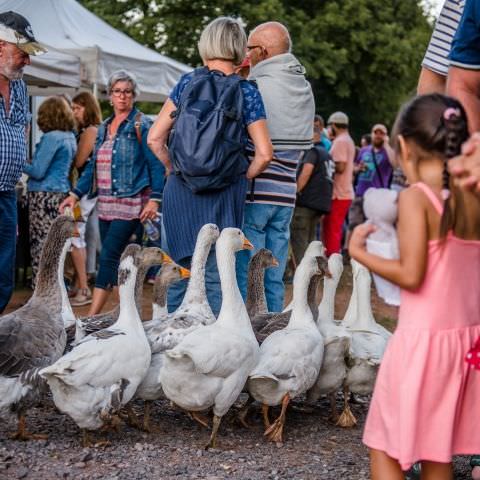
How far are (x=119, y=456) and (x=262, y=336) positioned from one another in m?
1.25

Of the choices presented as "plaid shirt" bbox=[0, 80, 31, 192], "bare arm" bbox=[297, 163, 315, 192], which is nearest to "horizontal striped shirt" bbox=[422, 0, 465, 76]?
"plaid shirt" bbox=[0, 80, 31, 192]

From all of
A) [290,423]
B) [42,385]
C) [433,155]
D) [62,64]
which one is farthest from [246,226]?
[62,64]

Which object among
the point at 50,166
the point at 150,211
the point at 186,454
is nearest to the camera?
the point at 186,454

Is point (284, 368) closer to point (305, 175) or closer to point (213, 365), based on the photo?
point (213, 365)

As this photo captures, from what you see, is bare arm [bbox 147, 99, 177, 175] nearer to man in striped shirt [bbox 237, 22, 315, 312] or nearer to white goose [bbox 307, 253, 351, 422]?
man in striped shirt [bbox 237, 22, 315, 312]

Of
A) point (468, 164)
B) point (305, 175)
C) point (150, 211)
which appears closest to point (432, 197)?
point (468, 164)

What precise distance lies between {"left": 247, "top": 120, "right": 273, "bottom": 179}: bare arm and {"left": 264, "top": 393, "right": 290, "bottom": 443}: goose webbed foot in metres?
1.43

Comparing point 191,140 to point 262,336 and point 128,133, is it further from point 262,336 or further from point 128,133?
point 128,133

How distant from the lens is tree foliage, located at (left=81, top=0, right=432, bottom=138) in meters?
31.4

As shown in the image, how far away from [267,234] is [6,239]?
1.84m

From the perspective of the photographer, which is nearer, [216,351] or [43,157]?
[216,351]

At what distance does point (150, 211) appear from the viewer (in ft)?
23.3

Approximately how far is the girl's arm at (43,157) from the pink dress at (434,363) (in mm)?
6455

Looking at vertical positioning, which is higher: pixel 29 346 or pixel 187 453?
pixel 29 346
